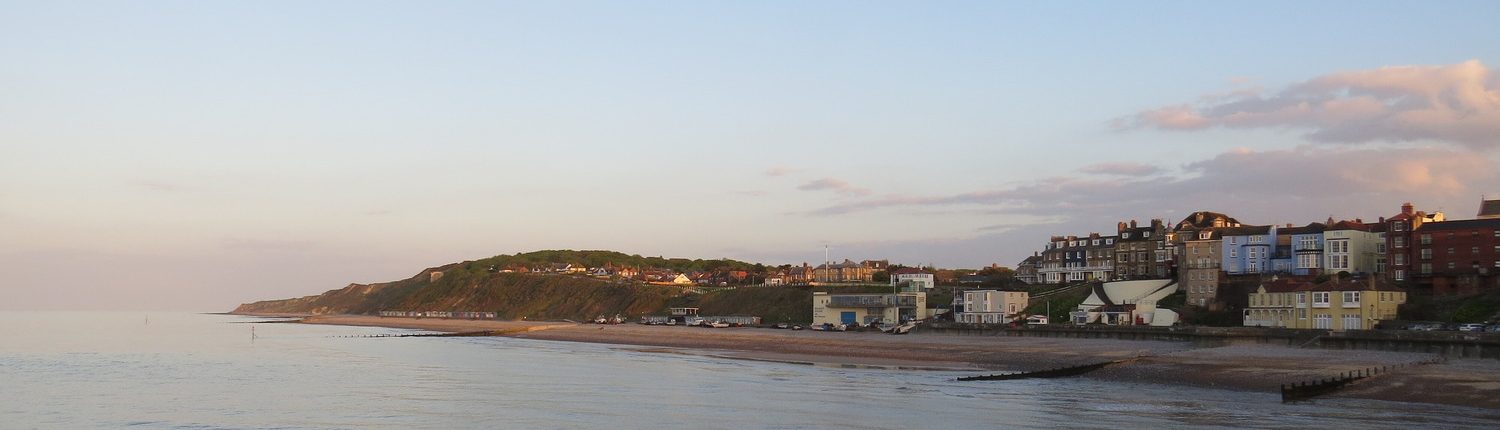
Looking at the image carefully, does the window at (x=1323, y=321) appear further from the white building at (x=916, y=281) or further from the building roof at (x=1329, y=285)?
the white building at (x=916, y=281)

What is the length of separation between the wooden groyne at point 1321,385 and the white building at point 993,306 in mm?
44445

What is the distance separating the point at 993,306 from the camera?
9188 cm

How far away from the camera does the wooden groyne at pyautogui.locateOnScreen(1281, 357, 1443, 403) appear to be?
4072cm

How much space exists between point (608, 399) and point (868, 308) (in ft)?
205

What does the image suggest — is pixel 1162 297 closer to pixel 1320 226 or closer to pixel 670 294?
pixel 1320 226

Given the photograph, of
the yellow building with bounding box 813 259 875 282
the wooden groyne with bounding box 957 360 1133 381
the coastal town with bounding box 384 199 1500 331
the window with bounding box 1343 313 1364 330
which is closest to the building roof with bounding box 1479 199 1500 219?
the coastal town with bounding box 384 199 1500 331

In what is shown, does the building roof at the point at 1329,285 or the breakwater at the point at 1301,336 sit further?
the building roof at the point at 1329,285

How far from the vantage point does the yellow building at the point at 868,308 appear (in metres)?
99.9

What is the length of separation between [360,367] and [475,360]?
7.81 meters

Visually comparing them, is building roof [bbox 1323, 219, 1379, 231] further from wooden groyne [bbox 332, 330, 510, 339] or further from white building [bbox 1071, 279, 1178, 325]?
wooden groyne [bbox 332, 330, 510, 339]

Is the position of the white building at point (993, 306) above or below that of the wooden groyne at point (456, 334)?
above

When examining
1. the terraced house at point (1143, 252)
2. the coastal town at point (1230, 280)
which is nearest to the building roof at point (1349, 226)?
the coastal town at point (1230, 280)

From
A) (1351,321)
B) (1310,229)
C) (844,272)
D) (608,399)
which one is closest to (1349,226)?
(1310,229)

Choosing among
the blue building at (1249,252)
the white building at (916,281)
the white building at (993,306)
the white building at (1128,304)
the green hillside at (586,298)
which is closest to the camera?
the white building at (1128,304)
